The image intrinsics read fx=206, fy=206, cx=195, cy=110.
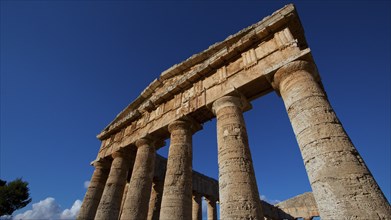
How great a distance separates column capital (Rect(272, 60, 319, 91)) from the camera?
6254 mm

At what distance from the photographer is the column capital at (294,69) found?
6254 mm

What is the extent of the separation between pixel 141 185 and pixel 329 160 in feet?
24.5

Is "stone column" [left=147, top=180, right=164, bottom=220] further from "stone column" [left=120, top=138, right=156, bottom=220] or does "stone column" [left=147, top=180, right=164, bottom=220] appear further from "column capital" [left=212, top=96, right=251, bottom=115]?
"column capital" [left=212, top=96, right=251, bottom=115]

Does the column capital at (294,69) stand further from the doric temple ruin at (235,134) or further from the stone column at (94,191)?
the stone column at (94,191)

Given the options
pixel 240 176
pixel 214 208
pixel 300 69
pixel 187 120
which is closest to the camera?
pixel 240 176

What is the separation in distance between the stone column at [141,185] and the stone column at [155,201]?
4.62m

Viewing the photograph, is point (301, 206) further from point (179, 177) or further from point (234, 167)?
point (234, 167)

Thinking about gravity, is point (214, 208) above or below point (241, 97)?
below

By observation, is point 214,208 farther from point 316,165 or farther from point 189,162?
point 316,165

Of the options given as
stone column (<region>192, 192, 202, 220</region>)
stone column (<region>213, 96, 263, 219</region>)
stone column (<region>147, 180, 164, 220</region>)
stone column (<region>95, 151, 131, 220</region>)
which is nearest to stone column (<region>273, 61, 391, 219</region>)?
stone column (<region>213, 96, 263, 219</region>)

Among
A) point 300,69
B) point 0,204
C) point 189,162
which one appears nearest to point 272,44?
point 300,69

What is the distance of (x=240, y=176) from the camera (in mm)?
5758

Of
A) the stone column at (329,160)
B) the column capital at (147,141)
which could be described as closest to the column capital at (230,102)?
the stone column at (329,160)

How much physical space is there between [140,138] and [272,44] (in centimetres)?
744
